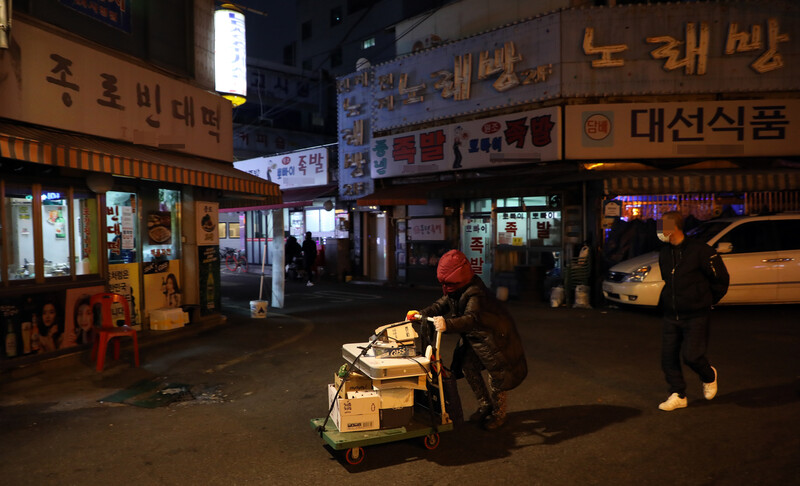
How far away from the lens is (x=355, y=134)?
18922 mm

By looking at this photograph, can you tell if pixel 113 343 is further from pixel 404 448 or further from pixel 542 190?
pixel 542 190

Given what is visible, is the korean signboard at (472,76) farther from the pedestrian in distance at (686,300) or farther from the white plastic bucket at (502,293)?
the pedestrian in distance at (686,300)

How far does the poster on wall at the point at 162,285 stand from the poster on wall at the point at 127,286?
7.8 inches

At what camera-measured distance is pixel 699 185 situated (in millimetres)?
12000

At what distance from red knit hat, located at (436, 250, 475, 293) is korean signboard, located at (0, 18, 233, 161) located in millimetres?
6013

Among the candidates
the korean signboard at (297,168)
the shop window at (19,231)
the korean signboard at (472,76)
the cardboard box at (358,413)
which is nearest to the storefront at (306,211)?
the korean signboard at (297,168)

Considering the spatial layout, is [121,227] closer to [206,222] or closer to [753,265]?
[206,222]

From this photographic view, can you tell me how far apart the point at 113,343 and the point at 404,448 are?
17.7ft

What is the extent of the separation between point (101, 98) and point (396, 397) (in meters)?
6.89

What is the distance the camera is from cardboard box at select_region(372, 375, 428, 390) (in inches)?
169

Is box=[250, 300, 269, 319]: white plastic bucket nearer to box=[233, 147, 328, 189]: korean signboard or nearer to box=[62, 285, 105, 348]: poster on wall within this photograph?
box=[62, 285, 105, 348]: poster on wall

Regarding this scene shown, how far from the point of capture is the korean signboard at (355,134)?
61.0ft

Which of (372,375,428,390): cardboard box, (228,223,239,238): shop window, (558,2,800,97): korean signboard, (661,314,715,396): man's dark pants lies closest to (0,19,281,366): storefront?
(372,375,428,390): cardboard box

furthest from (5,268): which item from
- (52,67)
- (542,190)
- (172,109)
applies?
(542,190)
